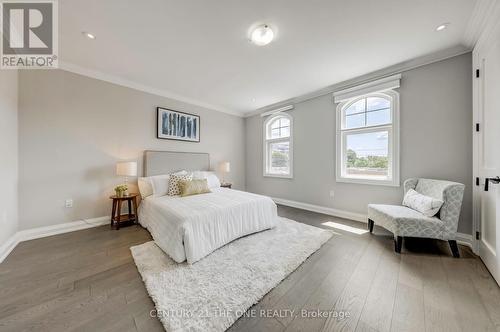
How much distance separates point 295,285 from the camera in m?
1.57

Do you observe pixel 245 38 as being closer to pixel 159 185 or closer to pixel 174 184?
pixel 174 184

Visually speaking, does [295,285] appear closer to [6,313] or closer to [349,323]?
[349,323]

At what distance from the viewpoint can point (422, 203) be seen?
221cm

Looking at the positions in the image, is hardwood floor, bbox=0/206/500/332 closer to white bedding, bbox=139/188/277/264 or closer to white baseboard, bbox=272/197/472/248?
white baseboard, bbox=272/197/472/248

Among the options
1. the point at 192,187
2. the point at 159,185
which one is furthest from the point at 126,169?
the point at 192,187

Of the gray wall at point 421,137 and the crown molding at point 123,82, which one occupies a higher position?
the crown molding at point 123,82

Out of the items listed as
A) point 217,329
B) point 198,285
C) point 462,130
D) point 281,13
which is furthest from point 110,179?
point 462,130

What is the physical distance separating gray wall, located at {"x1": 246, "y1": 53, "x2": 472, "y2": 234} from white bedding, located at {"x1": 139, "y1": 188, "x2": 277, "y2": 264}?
5.17 feet

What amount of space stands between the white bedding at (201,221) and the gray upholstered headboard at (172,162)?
0.79m

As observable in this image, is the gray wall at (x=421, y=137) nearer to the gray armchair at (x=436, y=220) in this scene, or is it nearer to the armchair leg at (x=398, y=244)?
the gray armchair at (x=436, y=220)

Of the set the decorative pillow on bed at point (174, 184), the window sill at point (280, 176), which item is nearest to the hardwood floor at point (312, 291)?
the decorative pillow on bed at point (174, 184)

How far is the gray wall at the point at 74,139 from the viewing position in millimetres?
2469

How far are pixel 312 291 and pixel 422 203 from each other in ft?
6.06

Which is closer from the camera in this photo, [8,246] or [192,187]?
[8,246]
